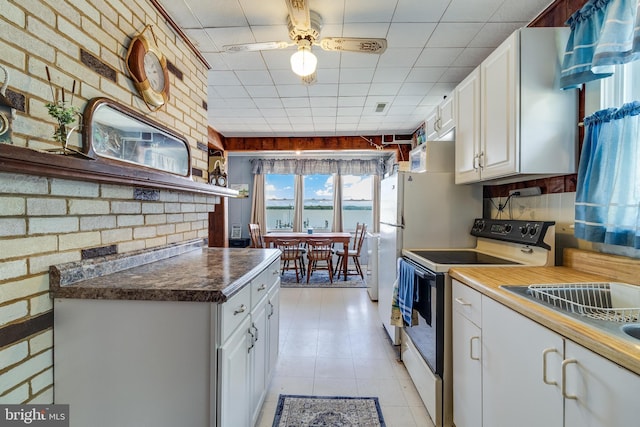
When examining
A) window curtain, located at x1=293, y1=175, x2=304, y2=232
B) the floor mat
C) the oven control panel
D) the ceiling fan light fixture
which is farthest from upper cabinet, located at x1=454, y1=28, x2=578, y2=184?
window curtain, located at x1=293, y1=175, x2=304, y2=232

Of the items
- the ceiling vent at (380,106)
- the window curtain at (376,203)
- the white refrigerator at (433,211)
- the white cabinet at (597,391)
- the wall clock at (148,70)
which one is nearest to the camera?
the white cabinet at (597,391)

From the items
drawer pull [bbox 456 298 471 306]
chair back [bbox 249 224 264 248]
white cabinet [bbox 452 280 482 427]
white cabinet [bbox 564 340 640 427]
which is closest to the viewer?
white cabinet [bbox 564 340 640 427]

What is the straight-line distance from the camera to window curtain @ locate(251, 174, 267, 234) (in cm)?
600

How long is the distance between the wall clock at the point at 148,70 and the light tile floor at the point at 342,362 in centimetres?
194

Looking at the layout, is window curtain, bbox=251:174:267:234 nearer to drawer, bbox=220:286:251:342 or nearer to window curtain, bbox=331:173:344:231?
window curtain, bbox=331:173:344:231

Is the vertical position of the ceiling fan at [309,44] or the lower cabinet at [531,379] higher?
the ceiling fan at [309,44]

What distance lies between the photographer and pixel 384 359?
2.34 metres

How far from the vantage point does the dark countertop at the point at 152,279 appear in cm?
104

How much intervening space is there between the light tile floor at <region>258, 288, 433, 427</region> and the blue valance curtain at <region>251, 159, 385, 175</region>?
10.3 feet

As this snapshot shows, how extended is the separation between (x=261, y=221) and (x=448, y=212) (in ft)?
14.1

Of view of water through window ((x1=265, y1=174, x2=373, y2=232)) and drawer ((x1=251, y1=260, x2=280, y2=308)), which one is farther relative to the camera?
view of water through window ((x1=265, y1=174, x2=373, y2=232))

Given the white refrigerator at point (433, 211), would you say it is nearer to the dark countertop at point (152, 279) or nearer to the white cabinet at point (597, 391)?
the dark countertop at point (152, 279)

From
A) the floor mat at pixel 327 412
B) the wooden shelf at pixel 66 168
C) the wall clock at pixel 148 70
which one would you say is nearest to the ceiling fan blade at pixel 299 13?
the wall clock at pixel 148 70

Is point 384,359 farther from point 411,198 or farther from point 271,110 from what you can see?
point 271,110
